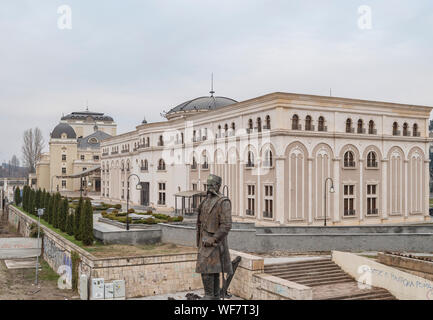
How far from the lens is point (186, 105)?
181 ft

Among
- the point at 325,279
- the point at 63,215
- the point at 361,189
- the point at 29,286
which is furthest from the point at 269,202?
the point at 29,286

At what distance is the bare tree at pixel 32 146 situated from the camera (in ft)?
322

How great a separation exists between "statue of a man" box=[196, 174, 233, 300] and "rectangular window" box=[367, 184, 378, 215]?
26871mm

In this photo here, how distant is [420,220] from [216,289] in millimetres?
32548

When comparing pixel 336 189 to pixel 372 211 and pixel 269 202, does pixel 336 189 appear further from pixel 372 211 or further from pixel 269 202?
pixel 269 202

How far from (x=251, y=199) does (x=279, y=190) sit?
390 centimetres

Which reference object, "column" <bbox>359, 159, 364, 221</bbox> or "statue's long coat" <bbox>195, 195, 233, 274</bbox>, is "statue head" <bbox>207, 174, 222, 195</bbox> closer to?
"statue's long coat" <bbox>195, 195, 233, 274</bbox>

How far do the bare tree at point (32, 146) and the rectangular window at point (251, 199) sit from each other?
75049mm

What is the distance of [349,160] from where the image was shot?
3550cm

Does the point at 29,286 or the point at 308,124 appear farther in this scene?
the point at 308,124

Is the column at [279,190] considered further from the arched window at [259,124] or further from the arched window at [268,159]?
the arched window at [259,124]

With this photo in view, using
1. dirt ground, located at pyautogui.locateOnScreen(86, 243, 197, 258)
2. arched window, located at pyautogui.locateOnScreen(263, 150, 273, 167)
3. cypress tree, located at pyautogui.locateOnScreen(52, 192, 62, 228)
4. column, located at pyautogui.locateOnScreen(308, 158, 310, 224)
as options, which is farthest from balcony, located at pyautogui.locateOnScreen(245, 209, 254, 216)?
cypress tree, located at pyautogui.locateOnScreen(52, 192, 62, 228)
